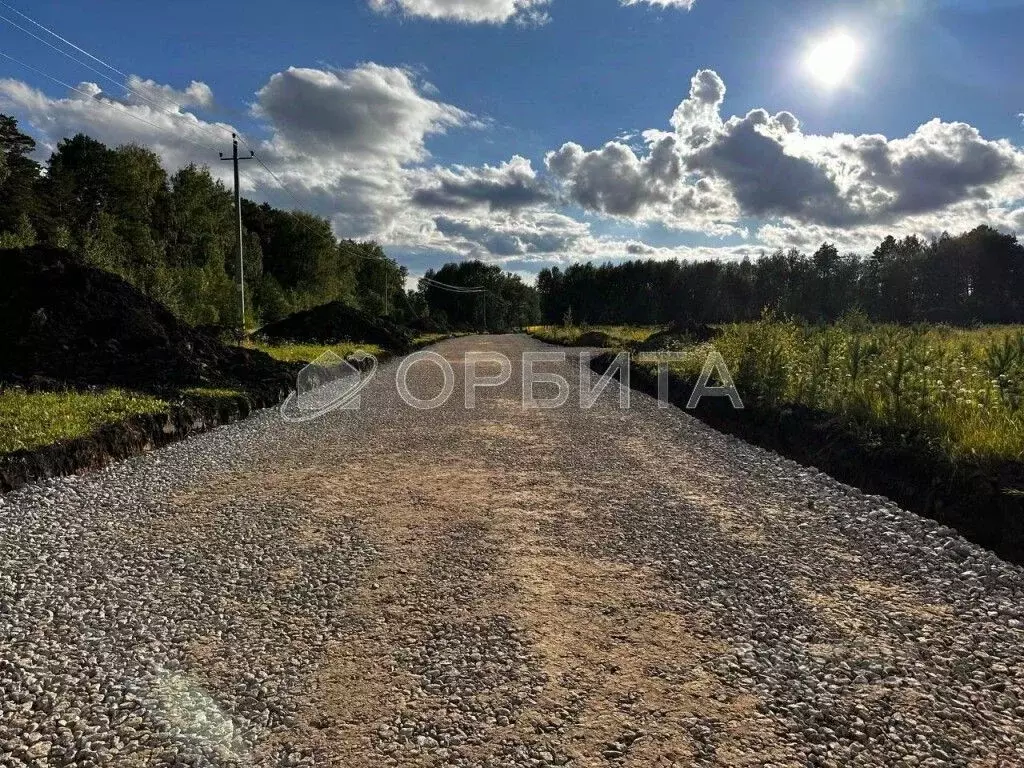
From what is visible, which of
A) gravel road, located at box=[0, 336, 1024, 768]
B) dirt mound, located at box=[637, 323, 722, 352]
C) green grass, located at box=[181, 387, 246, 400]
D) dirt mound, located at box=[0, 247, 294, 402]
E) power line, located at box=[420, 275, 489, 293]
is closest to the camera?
gravel road, located at box=[0, 336, 1024, 768]

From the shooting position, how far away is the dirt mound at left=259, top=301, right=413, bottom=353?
94.3 feet

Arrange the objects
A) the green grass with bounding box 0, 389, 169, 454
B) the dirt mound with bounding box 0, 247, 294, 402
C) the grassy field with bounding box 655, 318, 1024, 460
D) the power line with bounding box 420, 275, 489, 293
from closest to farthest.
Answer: the grassy field with bounding box 655, 318, 1024, 460 → the green grass with bounding box 0, 389, 169, 454 → the dirt mound with bounding box 0, 247, 294, 402 → the power line with bounding box 420, 275, 489, 293

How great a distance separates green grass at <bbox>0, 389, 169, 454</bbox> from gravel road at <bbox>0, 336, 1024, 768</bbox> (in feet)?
3.34

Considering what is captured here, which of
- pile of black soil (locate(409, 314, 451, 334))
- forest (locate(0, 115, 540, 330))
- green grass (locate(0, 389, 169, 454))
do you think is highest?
forest (locate(0, 115, 540, 330))

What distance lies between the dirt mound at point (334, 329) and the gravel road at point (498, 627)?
23139 mm

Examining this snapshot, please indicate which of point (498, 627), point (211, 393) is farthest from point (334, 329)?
point (498, 627)

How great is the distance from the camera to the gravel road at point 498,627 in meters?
2.56

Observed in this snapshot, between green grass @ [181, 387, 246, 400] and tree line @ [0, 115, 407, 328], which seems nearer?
green grass @ [181, 387, 246, 400]

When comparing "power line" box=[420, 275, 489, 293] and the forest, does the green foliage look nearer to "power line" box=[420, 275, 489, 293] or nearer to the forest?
"power line" box=[420, 275, 489, 293]

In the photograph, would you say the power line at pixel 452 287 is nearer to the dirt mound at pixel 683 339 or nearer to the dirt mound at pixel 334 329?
the dirt mound at pixel 334 329

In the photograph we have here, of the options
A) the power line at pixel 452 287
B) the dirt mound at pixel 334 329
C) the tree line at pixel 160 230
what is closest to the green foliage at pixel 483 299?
the power line at pixel 452 287

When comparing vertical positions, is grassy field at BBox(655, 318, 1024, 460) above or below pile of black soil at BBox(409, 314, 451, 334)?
below

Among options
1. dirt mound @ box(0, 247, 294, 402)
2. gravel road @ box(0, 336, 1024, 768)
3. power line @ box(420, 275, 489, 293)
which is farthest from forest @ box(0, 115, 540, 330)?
power line @ box(420, 275, 489, 293)

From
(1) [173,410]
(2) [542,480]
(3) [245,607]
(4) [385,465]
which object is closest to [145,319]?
(1) [173,410]
